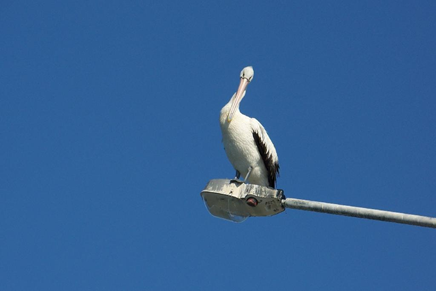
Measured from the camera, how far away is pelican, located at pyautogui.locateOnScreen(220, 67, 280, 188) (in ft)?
38.9

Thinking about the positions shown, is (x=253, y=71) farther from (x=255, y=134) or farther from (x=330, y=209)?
(x=330, y=209)

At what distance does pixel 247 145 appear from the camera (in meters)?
11.9

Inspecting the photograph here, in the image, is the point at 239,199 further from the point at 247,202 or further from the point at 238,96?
the point at 238,96

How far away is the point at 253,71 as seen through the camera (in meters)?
12.8

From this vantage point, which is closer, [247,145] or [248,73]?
[247,145]

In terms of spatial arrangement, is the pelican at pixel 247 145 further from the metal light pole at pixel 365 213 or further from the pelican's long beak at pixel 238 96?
the metal light pole at pixel 365 213

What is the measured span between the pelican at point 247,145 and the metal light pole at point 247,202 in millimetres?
3891

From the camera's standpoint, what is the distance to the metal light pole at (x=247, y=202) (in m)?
6.73

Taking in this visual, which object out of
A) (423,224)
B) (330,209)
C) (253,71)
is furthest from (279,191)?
(253,71)

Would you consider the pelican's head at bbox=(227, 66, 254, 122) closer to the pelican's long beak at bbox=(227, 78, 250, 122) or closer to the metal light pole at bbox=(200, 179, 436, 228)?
the pelican's long beak at bbox=(227, 78, 250, 122)

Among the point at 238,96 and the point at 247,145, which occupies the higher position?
the point at 238,96

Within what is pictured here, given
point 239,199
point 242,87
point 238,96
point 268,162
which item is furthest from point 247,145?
point 239,199

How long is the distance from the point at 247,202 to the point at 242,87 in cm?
506

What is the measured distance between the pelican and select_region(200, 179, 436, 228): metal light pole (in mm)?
3891
